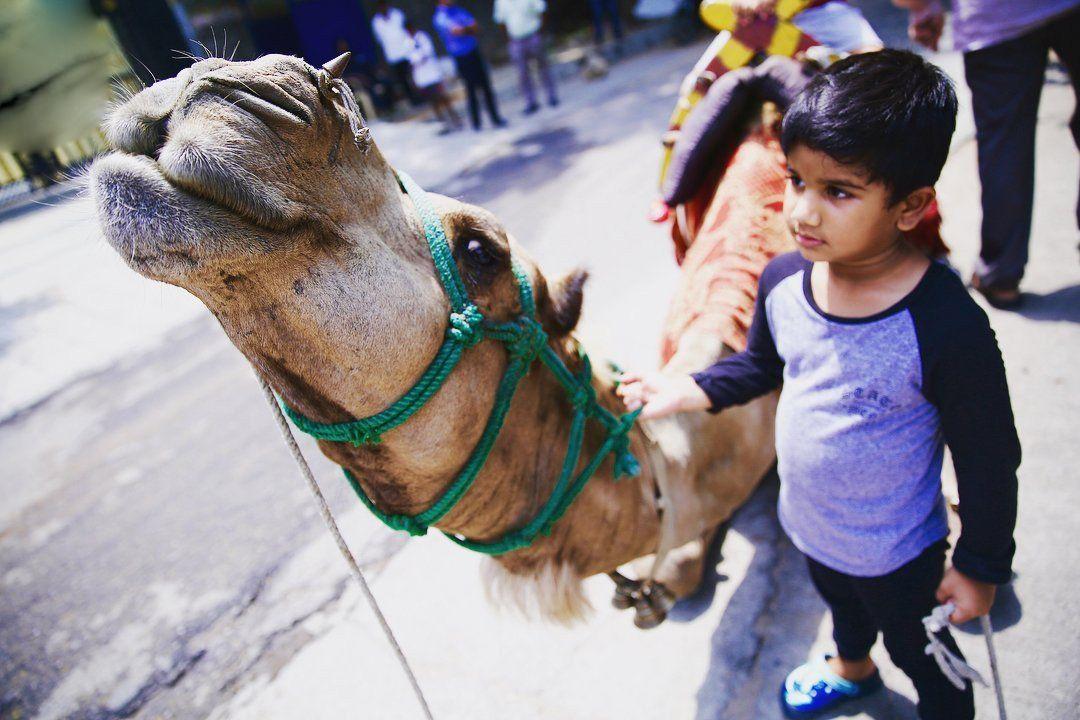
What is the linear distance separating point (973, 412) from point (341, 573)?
262 cm

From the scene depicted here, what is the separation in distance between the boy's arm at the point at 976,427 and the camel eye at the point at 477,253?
2.84 feet

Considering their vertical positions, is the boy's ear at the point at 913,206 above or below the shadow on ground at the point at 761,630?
above

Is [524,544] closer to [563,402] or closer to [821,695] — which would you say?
[563,402]

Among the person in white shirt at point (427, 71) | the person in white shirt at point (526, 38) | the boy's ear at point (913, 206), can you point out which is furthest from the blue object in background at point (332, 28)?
the boy's ear at point (913, 206)

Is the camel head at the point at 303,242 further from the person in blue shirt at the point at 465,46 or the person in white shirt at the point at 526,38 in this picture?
the person in white shirt at the point at 526,38

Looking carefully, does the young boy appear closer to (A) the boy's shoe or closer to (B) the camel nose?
(A) the boy's shoe

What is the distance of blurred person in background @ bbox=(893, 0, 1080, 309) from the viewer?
2.70 meters

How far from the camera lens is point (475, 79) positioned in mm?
10398

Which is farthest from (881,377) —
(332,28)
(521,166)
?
(332,28)

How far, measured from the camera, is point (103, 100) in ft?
4.10

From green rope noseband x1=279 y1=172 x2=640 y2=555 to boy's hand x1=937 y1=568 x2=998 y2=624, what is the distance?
2.29ft

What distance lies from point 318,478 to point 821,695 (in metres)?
2.70

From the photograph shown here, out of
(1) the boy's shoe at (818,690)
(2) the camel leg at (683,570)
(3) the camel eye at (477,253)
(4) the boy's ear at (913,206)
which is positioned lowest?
(1) the boy's shoe at (818,690)

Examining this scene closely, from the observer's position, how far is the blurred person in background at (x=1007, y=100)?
8.84ft
